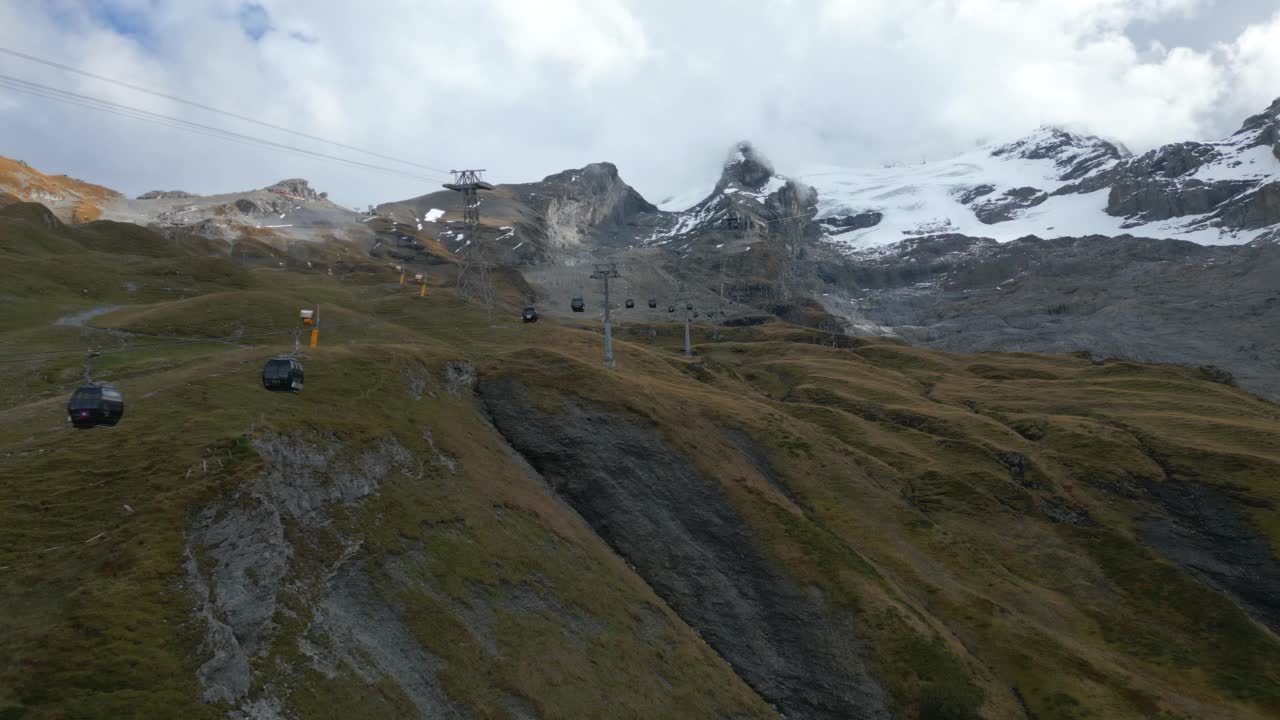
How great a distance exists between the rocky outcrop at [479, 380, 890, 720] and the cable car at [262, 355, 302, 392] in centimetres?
2513

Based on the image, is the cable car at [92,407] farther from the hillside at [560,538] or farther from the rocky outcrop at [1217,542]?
the rocky outcrop at [1217,542]

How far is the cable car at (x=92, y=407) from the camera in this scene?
40625mm

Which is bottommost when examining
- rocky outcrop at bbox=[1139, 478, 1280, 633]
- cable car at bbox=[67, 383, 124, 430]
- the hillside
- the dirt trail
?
rocky outcrop at bbox=[1139, 478, 1280, 633]

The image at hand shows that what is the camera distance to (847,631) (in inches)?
2411

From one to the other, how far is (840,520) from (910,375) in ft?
321

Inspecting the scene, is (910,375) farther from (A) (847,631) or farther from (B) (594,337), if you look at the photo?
(A) (847,631)

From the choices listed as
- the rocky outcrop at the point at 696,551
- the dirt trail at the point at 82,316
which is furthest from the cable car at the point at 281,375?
the dirt trail at the point at 82,316

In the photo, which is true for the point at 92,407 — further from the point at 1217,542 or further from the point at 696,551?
the point at 1217,542

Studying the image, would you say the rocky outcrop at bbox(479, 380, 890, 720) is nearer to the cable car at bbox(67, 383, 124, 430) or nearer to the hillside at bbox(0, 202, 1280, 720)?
the hillside at bbox(0, 202, 1280, 720)

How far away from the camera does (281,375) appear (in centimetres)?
5000

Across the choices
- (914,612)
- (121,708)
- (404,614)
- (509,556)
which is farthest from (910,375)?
(121,708)

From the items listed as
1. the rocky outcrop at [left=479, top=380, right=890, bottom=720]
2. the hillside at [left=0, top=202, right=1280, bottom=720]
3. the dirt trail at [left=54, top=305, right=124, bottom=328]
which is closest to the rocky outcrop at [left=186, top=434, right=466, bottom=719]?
the hillside at [left=0, top=202, right=1280, bottom=720]

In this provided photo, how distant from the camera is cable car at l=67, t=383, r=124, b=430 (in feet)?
133

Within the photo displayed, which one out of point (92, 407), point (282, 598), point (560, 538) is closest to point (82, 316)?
point (92, 407)
